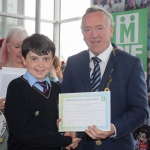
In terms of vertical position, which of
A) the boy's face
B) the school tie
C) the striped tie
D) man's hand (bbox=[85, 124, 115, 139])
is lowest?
man's hand (bbox=[85, 124, 115, 139])

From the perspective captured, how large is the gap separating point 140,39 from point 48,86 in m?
2.46

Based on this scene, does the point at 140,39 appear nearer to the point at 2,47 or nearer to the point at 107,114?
the point at 2,47

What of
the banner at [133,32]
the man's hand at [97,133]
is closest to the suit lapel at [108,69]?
the man's hand at [97,133]

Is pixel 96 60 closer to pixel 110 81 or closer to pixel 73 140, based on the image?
pixel 110 81

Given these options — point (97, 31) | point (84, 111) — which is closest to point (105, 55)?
point (97, 31)

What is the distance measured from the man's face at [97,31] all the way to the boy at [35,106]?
1.02 feet

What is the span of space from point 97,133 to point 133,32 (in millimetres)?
2768

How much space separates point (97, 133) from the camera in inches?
73.4

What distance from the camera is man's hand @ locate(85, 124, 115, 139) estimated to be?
187 cm

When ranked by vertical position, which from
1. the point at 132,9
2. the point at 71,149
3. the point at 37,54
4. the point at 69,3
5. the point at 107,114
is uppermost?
the point at 69,3

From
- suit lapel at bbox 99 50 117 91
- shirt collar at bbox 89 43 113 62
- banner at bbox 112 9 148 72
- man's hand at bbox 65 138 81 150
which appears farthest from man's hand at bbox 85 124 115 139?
banner at bbox 112 9 148 72

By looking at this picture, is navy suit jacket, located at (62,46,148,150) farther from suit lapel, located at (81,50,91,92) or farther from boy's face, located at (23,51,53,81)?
boy's face, located at (23,51,53,81)

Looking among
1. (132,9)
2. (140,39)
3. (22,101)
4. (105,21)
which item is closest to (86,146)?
(22,101)

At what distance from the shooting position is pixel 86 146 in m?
2.06
